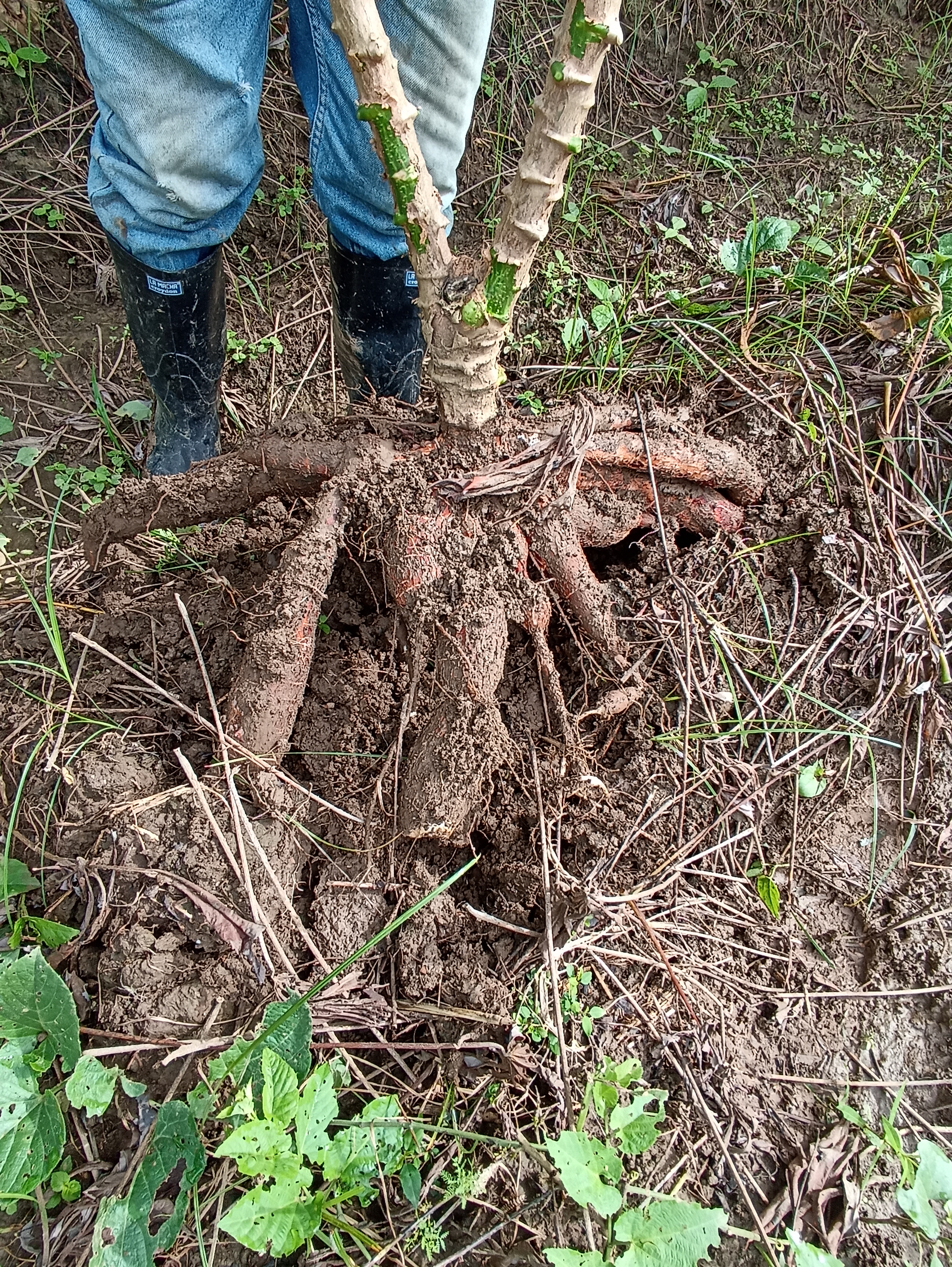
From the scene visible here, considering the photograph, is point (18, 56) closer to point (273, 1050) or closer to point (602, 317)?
point (602, 317)

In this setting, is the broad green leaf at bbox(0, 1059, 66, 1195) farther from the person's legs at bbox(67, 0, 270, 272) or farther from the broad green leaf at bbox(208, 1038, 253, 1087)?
the person's legs at bbox(67, 0, 270, 272)

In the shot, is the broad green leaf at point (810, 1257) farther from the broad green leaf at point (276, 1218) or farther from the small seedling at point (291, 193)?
the small seedling at point (291, 193)

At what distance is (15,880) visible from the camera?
4.45 ft

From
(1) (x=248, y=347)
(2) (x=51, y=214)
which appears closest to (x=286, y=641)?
(1) (x=248, y=347)

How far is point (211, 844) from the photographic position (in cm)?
131

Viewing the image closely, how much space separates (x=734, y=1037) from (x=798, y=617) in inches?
32.0

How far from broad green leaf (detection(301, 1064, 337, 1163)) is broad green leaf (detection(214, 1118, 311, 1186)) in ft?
0.06

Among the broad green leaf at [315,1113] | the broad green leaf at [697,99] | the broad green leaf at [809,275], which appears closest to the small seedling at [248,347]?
the broad green leaf at [809,275]

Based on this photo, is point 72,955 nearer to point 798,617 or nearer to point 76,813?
point 76,813

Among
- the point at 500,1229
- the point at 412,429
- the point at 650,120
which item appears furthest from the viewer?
the point at 650,120

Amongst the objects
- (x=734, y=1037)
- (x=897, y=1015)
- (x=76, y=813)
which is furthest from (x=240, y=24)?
(x=897, y=1015)

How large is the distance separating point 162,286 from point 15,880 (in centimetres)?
124

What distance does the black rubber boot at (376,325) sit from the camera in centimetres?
179

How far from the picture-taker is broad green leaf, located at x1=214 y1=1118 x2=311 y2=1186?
0.98 m
